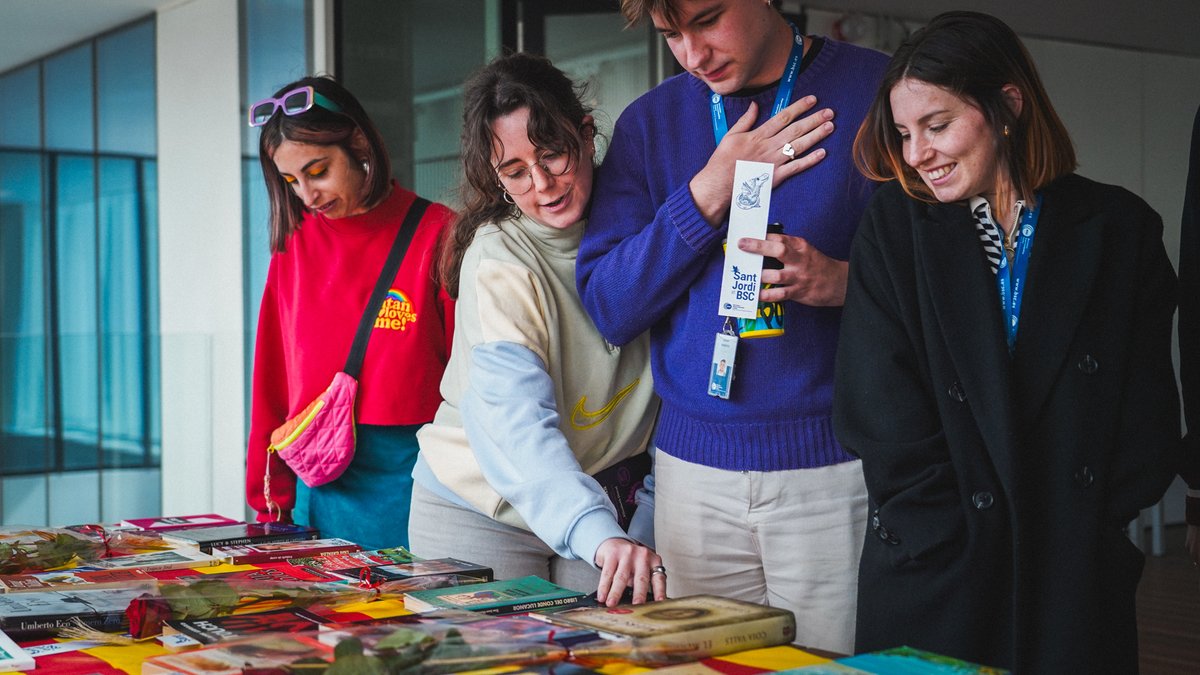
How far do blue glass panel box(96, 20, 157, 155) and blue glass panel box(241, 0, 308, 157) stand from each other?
47.4 inches

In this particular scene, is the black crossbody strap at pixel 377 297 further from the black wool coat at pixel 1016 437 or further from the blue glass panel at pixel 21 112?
the blue glass panel at pixel 21 112

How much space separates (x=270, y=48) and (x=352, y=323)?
104 inches

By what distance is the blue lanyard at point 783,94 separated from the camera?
1.83m

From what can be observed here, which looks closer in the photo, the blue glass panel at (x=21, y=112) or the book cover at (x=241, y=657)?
the book cover at (x=241, y=657)

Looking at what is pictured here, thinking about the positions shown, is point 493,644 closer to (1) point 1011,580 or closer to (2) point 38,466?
(1) point 1011,580

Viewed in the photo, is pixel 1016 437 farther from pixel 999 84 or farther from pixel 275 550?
pixel 275 550

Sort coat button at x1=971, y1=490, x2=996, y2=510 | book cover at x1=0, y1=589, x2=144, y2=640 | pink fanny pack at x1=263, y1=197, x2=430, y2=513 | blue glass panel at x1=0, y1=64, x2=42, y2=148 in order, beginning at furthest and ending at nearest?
blue glass panel at x1=0, y1=64, x2=42, y2=148 < pink fanny pack at x1=263, y1=197, x2=430, y2=513 < coat button at x1=971, y1=490, x2=996, y2=510 < book cover at x1=0, y1=589, x2=144, y2=640

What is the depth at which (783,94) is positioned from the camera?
72.1 inches

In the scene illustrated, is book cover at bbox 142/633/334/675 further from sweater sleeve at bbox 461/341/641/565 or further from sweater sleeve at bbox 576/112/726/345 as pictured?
sweater sleeve at bbox 576/112/726/345

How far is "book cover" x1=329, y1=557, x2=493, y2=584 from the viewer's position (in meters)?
1.63

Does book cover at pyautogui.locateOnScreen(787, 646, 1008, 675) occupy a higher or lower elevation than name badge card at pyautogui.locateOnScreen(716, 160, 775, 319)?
lower

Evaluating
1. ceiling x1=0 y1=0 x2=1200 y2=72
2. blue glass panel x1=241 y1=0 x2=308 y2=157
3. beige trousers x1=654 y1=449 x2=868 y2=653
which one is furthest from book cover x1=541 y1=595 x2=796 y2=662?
ceiling x1=0 y1=0 x2=1200 y2=72

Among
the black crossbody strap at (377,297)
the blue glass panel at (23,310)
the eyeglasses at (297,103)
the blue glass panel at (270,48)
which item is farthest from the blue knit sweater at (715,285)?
the blue glass panel at (23,310)

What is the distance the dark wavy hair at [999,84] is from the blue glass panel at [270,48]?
134 inches
